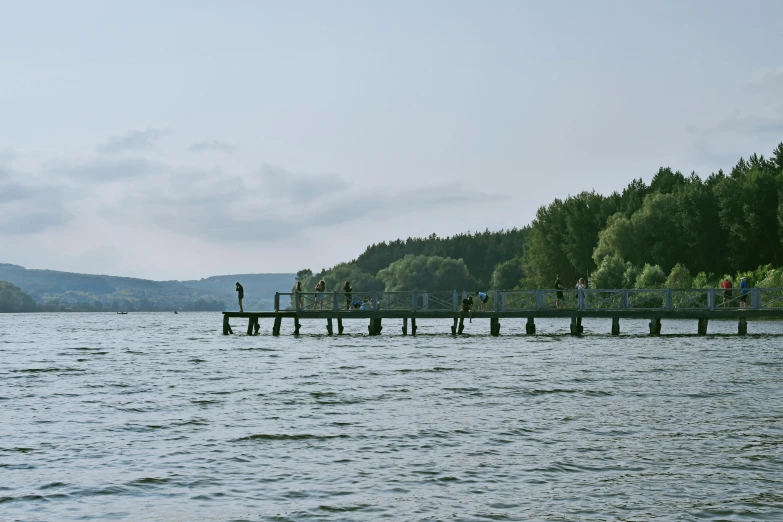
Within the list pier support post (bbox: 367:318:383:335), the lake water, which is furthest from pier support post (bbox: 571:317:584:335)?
the lake water

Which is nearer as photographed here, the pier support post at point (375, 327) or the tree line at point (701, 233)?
the pier support post at point (375, 327)

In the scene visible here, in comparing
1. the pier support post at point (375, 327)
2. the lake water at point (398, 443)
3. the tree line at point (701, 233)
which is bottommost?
the lake water at point (398, 443)

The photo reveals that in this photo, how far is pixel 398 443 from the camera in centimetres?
1669

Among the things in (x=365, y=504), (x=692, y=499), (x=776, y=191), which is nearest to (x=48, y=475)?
(x=365, y=504)

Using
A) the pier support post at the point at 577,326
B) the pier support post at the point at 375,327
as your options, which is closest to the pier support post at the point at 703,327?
the pier support post at the point at 577,326

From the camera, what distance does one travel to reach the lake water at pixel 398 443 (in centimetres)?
1228

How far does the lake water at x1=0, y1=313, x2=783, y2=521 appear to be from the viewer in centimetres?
1228

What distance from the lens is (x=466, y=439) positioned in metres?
17.0

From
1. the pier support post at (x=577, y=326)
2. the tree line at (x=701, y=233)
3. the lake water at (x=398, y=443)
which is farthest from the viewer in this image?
the tree line at (x=701, y=233)

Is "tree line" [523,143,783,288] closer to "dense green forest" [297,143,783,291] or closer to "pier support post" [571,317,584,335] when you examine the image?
"dense green forest" [297,143,783,291]

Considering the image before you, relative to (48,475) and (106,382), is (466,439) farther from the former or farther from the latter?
(106,382)

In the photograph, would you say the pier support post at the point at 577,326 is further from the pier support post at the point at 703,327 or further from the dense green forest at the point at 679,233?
the dense green forest at the point at 679,233

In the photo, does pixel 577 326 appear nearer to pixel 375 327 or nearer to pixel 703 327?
pixel 703 327

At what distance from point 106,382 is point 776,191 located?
253 ft
